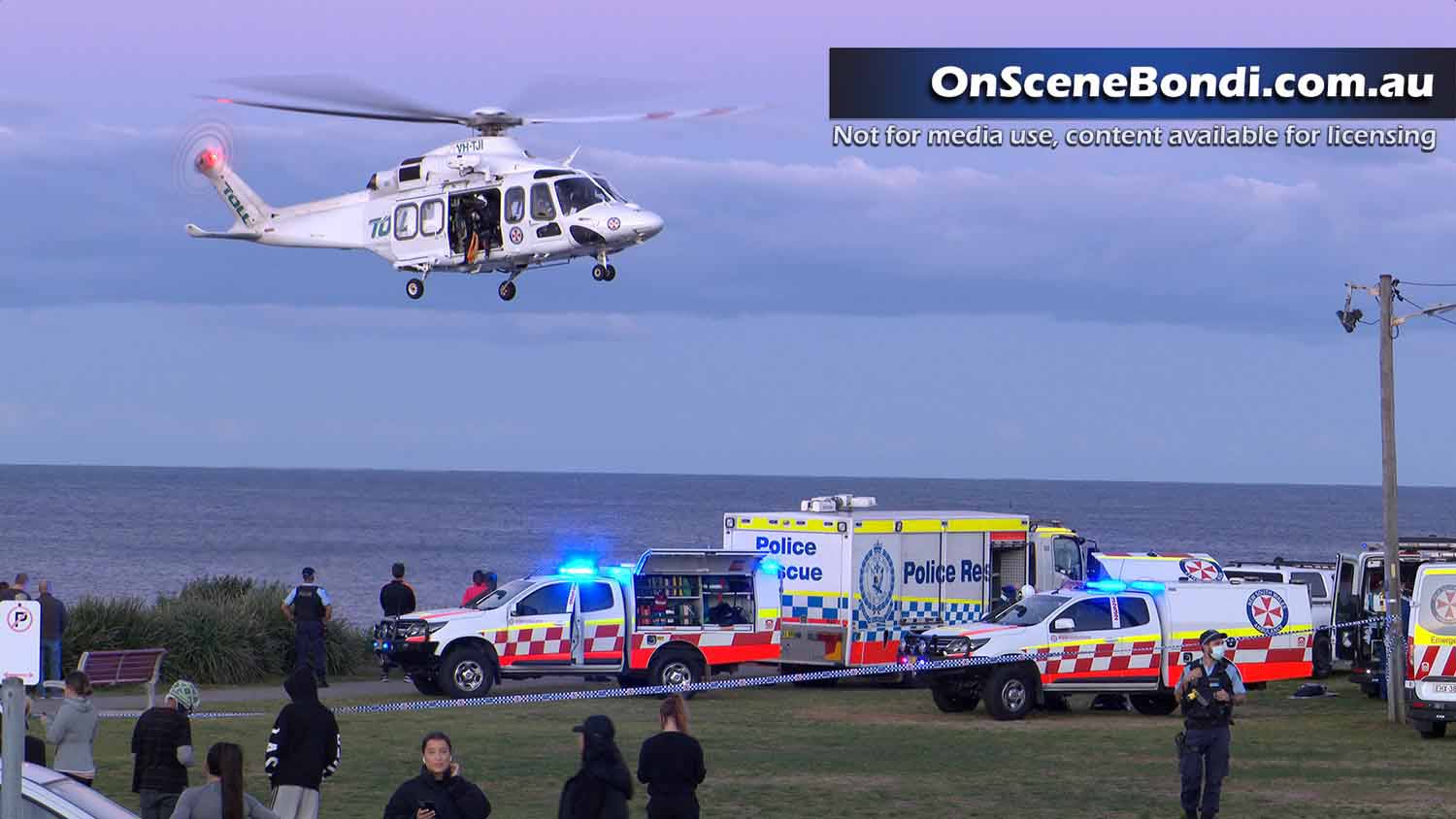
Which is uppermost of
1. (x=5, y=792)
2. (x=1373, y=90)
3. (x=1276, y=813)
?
(x=1373, y=90)

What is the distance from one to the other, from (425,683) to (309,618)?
1850mm

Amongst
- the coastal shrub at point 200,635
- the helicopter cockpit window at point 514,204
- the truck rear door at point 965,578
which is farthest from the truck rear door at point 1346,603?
the coastal shrub at point 200,635

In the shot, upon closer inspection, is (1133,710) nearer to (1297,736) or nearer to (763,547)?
(1297,736)

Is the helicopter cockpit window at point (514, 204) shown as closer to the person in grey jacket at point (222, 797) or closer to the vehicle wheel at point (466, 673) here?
the vehicle wheel at point (466, 673)

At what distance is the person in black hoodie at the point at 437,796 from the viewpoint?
9.97m

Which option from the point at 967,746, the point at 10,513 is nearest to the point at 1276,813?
the point at 967,746

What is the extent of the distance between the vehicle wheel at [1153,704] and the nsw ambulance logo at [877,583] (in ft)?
12.6

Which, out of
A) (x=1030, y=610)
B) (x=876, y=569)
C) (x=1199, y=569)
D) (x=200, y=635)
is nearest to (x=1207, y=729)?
(x=1030, y=610)

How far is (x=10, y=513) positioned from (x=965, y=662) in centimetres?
13176

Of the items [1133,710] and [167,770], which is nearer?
[167,770]

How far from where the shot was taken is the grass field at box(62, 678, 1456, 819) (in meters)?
17.1

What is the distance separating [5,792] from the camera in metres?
6.03

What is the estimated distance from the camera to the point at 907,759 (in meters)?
20.2

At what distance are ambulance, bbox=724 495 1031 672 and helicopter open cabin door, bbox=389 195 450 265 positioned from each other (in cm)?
697
